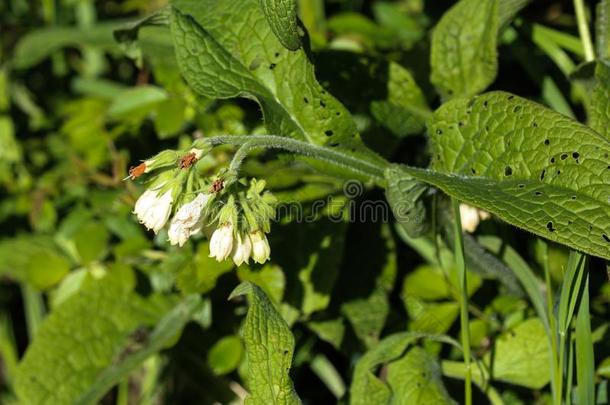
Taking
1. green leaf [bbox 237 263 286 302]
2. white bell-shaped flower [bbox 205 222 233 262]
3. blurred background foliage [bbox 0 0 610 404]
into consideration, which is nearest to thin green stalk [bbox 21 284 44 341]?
blurred background foliage [bbox 0 0 610 404]

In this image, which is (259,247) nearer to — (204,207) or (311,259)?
(204,207)

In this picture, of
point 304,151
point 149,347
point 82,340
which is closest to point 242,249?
point 304,151

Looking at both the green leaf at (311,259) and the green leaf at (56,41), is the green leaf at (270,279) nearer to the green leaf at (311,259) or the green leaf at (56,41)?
the green leaf at (311,259)

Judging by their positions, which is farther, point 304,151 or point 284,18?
point 304,151

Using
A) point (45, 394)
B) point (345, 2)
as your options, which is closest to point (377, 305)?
point (45, 394)

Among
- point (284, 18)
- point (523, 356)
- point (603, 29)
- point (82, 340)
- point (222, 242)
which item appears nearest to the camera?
point (284, 18)

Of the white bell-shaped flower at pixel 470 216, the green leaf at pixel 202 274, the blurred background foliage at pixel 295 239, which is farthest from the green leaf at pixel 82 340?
the white bell-shaped flower at pixel 470 216

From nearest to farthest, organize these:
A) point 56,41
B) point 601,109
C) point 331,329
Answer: point 601,109 < point 331,329 < point 56,41
